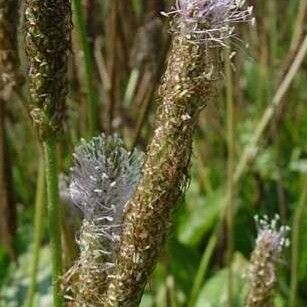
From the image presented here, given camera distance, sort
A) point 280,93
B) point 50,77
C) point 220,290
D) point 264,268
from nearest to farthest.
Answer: point 50,77, point 264,268, point 280,93, point 220,290

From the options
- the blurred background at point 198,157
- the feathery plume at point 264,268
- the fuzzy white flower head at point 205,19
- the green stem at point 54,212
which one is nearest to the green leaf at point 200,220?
the blurred background at point 198,157

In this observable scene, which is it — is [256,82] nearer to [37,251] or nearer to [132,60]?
[132,60]

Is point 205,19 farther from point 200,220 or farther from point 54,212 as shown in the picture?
point 200,220

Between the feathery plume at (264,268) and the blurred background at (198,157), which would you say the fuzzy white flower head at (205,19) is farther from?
the blurred background at (198,157)

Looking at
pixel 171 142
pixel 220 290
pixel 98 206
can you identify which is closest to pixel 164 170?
pixel 171 142

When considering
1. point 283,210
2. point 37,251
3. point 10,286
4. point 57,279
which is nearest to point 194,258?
point 283,210
